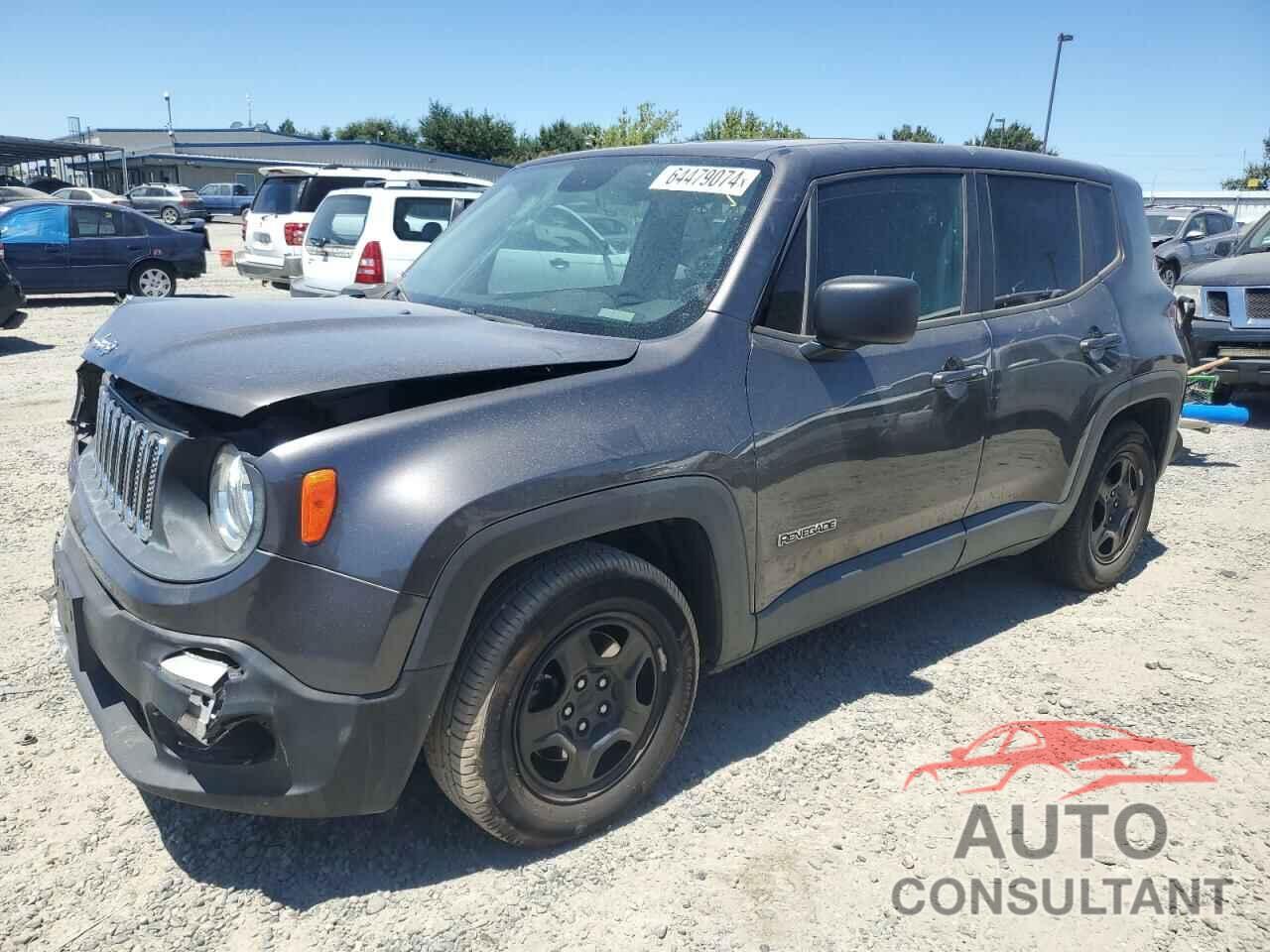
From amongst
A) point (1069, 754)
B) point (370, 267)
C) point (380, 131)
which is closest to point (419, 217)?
point (370, 267)

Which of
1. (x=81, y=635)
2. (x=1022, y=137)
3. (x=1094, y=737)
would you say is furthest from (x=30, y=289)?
(x=1022, y=137)

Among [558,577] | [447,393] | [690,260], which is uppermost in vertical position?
[690,260]

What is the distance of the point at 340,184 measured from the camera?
15.7m

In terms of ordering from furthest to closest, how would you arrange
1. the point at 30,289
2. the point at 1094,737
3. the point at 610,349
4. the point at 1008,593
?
1. the point at 30,289
2. the point at 1008,593
3. the point at 1094,737
4. the point at 610,349

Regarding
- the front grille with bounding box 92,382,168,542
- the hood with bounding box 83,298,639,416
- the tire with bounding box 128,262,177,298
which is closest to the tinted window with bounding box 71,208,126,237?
the tire with bounding box 128,262,177,298

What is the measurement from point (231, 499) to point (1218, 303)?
30.7ft

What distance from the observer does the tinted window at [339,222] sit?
38.0ft

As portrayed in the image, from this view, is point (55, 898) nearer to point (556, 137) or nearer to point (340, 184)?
point (340, 184)

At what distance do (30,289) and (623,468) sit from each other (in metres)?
15.1

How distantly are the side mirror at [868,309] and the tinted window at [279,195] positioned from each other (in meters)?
14.4

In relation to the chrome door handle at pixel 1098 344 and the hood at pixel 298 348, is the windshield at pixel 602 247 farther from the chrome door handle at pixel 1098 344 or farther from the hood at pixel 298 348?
the chrome door handle at pixel 1098 344

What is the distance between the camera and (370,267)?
415 inches

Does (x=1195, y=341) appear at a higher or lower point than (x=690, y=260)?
lower

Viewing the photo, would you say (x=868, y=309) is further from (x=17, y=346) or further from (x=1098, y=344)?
(x=17, y=346)
